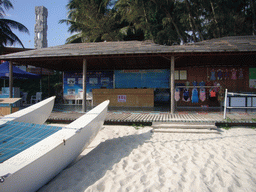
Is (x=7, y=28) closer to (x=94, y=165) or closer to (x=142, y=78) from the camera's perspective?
(x=142, y=78)

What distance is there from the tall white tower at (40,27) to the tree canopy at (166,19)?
24.7 feet

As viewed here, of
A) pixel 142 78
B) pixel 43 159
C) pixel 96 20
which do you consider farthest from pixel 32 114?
pixel 96 20

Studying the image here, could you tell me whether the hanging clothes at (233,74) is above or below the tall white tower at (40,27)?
below

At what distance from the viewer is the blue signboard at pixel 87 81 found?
1175 cm

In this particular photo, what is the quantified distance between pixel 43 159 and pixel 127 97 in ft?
26.7

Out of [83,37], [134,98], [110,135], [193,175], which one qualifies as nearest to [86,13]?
[83,37]

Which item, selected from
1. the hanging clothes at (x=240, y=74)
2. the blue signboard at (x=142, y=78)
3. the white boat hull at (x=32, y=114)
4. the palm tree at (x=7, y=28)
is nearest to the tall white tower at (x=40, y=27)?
the palm tree at (x=7, y=28)

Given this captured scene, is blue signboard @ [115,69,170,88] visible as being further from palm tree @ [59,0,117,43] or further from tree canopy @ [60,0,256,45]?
palm tree @ [59,0,117,43]

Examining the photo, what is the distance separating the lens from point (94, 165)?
10.7ft

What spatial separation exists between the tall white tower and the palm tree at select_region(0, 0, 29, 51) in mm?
10083

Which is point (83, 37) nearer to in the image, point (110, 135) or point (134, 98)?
point (134, 98)

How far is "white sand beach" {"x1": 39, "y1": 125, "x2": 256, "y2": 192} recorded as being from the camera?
2564 mm

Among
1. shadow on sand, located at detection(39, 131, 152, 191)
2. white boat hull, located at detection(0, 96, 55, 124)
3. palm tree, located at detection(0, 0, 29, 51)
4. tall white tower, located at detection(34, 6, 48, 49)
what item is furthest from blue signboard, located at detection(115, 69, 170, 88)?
tall white tower, located at detection(34, 6, 48, 49)

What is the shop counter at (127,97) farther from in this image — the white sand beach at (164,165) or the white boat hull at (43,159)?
the white boat hull at (43,159)
